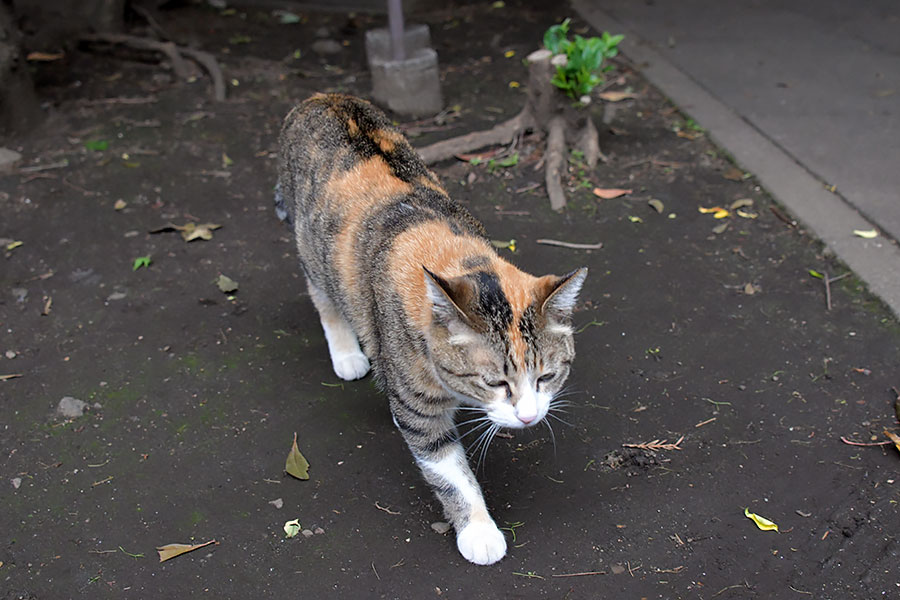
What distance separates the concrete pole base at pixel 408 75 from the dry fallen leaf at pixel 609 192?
1820 millimetres

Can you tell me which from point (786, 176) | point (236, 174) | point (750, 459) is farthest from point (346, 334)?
point (786, 176)

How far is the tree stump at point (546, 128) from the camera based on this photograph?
18.1 feet

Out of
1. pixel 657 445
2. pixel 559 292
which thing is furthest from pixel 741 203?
pixel 559 292

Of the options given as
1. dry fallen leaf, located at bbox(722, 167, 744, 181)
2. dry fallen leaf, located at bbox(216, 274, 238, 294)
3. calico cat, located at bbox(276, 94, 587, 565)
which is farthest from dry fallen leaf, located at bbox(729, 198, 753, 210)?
dry fallen leaf, located at bbox(216, 274, 238, 294)

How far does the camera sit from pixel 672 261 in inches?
178

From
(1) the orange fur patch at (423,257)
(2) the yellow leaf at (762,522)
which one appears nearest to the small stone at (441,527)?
(1) the orange fur patch at (423,257)

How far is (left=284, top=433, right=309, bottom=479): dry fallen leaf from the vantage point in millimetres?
3283

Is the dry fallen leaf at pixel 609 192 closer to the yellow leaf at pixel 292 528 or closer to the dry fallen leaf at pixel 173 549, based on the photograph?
the yellow leaf at pixel 292 528

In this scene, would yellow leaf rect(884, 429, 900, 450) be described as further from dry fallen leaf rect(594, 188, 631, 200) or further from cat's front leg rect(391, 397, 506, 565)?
dry fallen leaf rect(594, 188, 631, 200)

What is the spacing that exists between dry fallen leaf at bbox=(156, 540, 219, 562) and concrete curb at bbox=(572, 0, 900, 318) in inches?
136

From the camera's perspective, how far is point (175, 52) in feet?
24.2

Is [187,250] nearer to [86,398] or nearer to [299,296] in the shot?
[299,296]

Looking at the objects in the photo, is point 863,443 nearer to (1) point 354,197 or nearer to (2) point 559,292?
(2) point 559,292

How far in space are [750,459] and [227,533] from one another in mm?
2146
